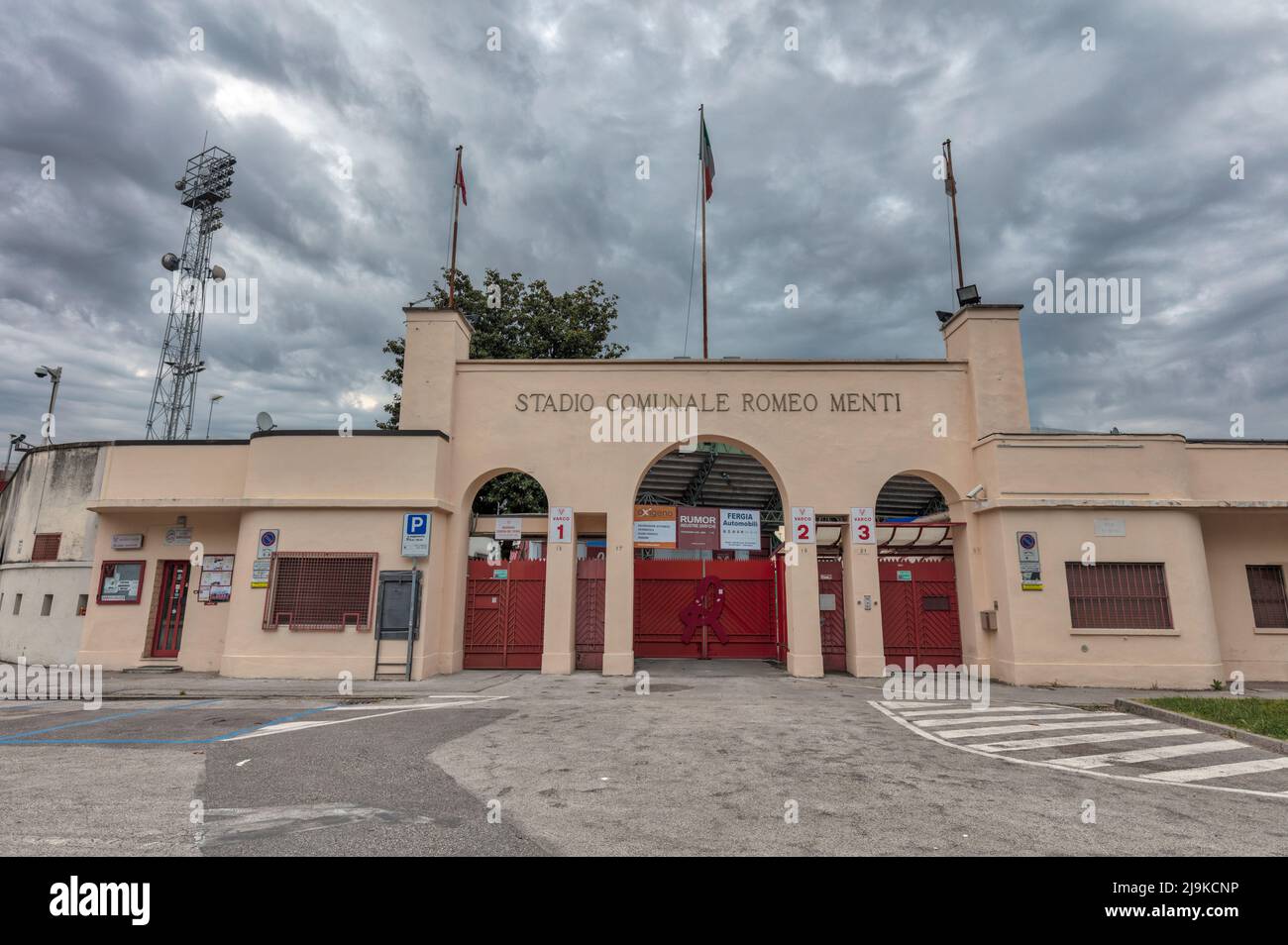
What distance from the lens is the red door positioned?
15.6 m

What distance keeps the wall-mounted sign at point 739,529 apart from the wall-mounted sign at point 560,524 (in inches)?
170

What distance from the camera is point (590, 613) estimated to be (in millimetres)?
16453

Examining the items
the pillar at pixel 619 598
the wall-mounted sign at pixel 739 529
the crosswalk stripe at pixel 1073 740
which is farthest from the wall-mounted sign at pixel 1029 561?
the pillar at pixel 619 598

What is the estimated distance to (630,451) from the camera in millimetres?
15750

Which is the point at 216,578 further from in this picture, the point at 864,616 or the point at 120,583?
the point at 864,616

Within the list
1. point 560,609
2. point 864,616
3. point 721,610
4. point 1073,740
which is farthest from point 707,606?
point 1073,740

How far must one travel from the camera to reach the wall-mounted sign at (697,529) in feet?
56.5

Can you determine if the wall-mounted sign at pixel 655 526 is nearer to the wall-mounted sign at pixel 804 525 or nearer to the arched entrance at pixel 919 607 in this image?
the wall-mounted sign at pixel 804 525

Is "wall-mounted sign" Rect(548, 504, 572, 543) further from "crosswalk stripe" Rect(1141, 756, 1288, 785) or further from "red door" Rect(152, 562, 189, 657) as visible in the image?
"crosswalk stripe" Rect(1141, 756, 1288, 785)

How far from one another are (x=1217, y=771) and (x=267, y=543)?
16.9 meters

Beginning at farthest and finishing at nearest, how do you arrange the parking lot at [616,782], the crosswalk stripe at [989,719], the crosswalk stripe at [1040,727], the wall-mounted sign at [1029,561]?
the wall-mounted sign at [1029,561] < the crosswalk stripe at [989,719] < the crosswalk stripe at [1040,727] < the parking lot at [616,782]

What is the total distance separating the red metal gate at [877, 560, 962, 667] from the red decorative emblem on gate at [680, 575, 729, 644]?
14.5 feet

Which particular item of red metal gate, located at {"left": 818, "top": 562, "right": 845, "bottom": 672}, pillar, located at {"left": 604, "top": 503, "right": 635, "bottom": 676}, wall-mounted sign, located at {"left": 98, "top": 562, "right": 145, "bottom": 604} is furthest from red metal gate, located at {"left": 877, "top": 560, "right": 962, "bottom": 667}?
wall-mounted sign, located at {"left": 98, "top": 562, "right": 145, "bottom": 604}
